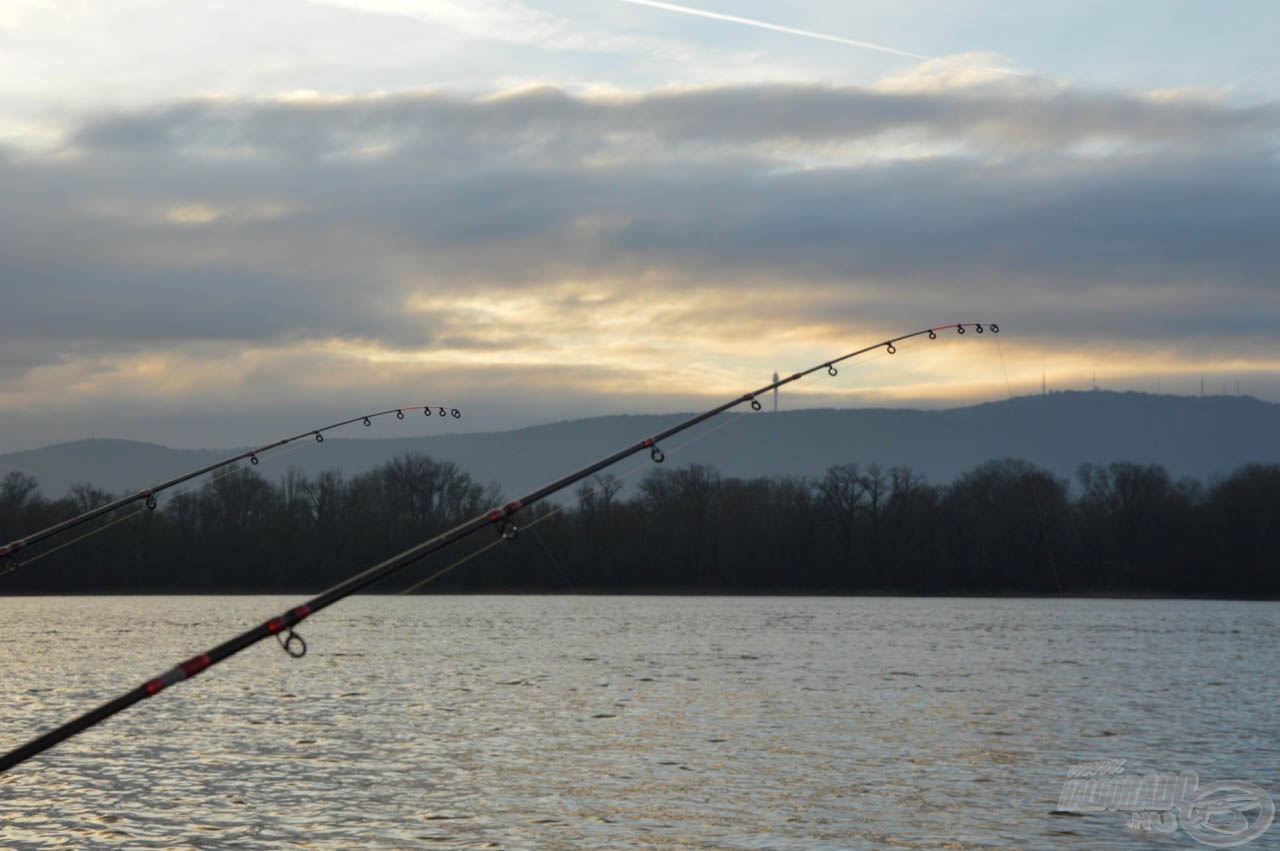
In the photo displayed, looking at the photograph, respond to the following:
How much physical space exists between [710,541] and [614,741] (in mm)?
104258

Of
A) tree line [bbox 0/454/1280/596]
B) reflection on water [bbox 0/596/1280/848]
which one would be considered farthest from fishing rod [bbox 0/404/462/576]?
tree line [bbox 0/454/1280/596]

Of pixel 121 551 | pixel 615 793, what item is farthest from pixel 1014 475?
pixel 615 793

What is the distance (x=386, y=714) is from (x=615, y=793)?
10936 mm

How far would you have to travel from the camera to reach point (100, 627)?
67125 millimetres

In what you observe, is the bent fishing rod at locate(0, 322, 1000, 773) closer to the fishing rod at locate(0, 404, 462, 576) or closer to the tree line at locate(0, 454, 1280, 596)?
the fishing rod at locate(0, 404, 462, 576)

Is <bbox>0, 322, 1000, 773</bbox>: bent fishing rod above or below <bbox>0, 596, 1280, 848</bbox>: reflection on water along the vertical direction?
above

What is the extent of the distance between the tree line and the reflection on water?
62.9 meters

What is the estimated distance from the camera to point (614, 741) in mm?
26828

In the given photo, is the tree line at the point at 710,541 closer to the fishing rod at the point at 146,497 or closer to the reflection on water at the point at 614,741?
the reflection on water at the point at 614,741

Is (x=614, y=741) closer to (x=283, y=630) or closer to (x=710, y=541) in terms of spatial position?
(x=283, y=630)

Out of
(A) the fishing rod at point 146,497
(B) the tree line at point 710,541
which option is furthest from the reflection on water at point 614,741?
(B) the tree line at point 710,541

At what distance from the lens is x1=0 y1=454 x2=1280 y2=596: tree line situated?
120000 millimetres

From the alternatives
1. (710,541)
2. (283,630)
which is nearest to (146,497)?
(283,630)

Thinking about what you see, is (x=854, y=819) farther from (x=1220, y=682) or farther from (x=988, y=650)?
(x=988, y=650)
